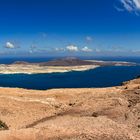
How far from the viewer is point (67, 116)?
3422 centimetres

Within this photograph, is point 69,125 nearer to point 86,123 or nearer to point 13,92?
point 86,123

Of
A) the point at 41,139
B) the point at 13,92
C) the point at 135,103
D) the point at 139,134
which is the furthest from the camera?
the point at 13,92

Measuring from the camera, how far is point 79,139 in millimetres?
24828

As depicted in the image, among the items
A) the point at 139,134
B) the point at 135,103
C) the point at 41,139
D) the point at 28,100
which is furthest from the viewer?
the point at 28,100

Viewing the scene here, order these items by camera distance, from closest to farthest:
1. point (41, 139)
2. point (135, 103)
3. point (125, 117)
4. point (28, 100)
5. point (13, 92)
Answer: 1. point (41, 139)
2. point (125, 117)
3. point (135, 103)
4. point (28, 100)
5. point (13, 92)

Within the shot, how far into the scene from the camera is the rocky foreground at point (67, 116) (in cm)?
2528

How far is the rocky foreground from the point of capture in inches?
995

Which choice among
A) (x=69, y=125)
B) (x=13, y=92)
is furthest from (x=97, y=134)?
(x=13, y=92)

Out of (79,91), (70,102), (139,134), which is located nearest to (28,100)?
(70,102)

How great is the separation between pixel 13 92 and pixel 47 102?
822 cm

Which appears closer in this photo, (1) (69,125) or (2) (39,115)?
(1) (69,125)

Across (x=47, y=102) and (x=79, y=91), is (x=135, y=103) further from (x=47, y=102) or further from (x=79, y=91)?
(x=79, y=91)

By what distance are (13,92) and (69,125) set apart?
24.9 metres

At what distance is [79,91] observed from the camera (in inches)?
2173
